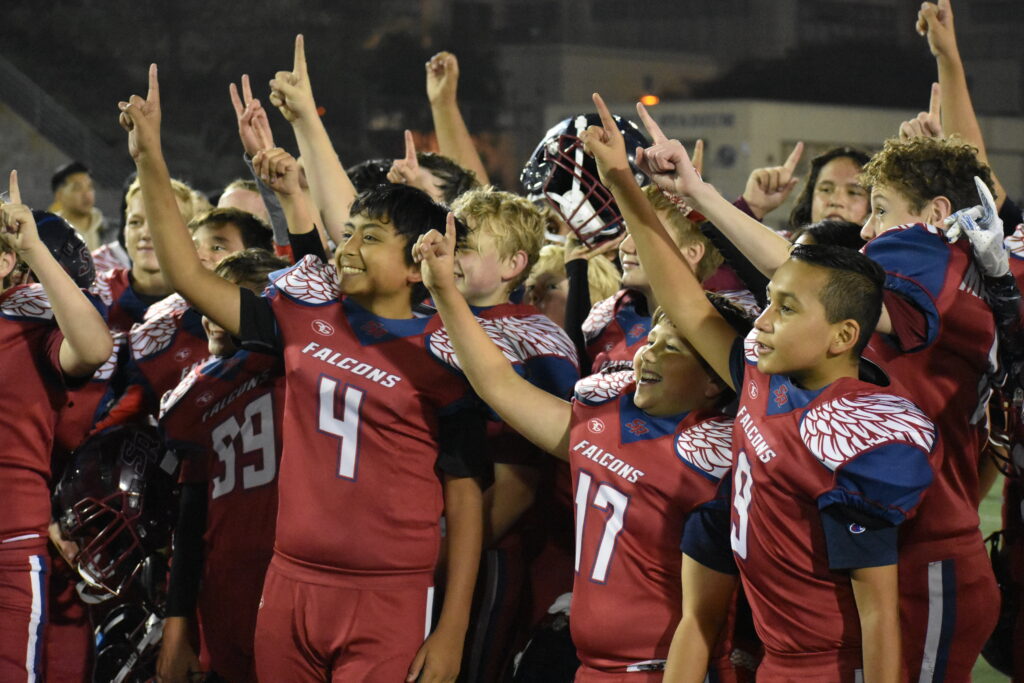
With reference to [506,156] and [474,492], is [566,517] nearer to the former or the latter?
[474,492]

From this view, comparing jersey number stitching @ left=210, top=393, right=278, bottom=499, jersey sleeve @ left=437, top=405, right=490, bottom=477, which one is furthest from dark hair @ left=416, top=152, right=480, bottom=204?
jersey sleeve @ left=437, top=405, right=490, bottom=477

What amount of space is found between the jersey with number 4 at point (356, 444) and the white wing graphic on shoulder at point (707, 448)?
48 cm

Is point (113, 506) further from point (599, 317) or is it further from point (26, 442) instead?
point (599, 317)

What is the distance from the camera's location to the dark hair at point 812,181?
3.76 meters

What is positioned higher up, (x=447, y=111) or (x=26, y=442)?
(x=447, y=111)

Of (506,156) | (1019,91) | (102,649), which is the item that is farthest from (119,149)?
(102,649)

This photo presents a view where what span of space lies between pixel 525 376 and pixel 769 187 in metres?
0.99

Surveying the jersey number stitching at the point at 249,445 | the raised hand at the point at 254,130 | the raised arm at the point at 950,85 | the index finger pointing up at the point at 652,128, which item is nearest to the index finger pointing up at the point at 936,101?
the raised arm at the point at 950,85

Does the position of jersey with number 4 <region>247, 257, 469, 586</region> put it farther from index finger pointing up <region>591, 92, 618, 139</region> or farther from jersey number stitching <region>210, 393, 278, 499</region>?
index finger pointing up <region>591, 92, 618, 139</region>

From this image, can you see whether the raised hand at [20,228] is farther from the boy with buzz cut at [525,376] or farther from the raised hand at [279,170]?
the boy with buzz cut at [525,376]

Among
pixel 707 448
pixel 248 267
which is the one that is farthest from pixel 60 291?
pixel 707 448

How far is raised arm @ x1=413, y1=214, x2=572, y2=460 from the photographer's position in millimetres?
2268

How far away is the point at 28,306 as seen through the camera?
2.70 m

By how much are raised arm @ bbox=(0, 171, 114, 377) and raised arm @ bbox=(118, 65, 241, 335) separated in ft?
0.65
